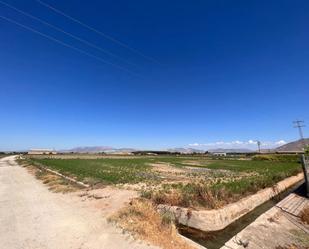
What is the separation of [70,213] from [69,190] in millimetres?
6562

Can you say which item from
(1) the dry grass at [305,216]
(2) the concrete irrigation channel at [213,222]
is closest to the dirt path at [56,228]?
(2) the concrete irrigation channel at [213,222]

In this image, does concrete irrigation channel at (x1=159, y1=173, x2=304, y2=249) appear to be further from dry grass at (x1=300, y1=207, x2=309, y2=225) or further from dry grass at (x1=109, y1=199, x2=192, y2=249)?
dry grass at (x1=300, y1=207, x2=309, y2=225)

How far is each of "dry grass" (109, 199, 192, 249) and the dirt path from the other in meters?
0.52

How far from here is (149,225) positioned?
10117mm

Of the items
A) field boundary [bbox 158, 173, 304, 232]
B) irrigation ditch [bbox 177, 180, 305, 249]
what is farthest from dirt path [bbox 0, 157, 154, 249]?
field boundary [bbox 158, 173, 304, 232]

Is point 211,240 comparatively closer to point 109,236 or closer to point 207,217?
point 207,217

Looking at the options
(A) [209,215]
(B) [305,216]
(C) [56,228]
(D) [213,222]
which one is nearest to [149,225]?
(A) [209,215]

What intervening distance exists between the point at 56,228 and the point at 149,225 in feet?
12.9

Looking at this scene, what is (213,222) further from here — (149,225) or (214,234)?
(149,225)

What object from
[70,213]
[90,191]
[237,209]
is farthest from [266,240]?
[90,191]

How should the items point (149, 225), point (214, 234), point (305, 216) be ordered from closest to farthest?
Answer: point (149, 225) < point (214, 234) < point (305, 216)

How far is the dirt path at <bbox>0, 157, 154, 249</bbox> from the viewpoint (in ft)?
28.3

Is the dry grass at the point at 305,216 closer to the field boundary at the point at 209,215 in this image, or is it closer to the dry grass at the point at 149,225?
the field boundary at the point at 209,215

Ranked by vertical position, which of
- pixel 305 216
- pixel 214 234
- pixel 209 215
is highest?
pixel 209 215
